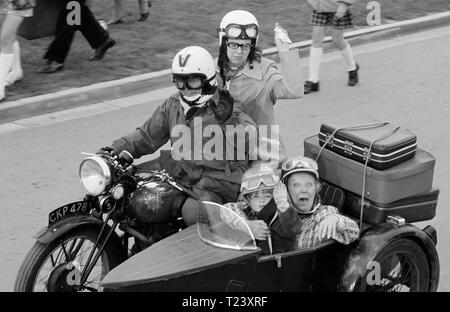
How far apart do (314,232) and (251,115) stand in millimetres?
1223

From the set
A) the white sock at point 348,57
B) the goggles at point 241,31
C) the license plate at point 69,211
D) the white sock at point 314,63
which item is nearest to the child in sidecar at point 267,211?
the license plate at point 69,211

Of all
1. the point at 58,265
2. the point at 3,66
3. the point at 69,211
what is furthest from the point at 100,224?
the point at 3,66

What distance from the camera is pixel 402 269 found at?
5.09 metres

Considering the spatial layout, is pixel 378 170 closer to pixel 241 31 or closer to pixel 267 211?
pixel 267 211

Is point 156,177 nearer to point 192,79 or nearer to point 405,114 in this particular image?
point 192,79

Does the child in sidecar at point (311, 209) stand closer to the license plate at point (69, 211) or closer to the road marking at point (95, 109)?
the license plate at point (69, 211)

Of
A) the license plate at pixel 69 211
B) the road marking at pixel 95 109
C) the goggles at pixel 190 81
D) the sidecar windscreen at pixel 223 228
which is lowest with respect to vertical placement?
the road marking at pixel 95 109

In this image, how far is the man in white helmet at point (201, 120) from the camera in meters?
5.02

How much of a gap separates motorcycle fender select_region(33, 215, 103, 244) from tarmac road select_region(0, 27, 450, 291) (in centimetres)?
95

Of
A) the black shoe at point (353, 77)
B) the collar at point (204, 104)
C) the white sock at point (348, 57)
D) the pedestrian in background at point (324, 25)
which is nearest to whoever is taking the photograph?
the collar at point (204, 104)

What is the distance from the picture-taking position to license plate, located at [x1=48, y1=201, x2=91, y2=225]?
15.7ft

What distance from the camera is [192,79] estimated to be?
5055mm

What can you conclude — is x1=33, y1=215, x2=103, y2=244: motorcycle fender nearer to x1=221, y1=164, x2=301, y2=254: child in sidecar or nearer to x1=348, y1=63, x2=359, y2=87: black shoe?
x1=221, y1=164, x2=301, y2=254: child in sidecar

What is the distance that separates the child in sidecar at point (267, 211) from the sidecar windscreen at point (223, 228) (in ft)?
0.09
